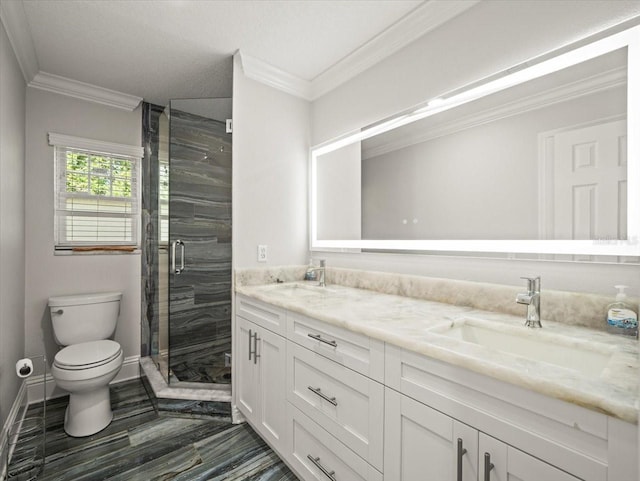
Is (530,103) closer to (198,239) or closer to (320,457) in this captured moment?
(320,457)

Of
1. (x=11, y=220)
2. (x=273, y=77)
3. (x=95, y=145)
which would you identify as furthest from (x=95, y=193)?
(x=273, y=77)

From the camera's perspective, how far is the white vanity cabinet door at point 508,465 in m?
0.69

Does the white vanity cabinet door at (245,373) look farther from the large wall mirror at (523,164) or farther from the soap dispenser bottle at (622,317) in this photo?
Result: the soap dispenser bottle at (622,317)

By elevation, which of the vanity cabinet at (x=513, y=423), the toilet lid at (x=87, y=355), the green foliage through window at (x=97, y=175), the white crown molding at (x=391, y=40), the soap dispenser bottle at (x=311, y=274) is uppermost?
the white crown molding at (x=391, y=40)

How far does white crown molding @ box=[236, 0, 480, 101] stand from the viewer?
1554mm

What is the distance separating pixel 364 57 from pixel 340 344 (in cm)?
174

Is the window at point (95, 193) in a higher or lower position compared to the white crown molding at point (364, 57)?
lower

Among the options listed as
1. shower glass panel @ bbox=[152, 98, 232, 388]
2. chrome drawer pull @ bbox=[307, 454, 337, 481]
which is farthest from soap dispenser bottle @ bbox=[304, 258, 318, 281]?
chrome drawer pull @ bbox=[307, 454, 337, 481]

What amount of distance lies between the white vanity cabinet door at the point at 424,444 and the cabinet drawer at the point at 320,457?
0.13m

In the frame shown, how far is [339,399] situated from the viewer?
1229 mm

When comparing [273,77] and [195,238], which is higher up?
[273,77]

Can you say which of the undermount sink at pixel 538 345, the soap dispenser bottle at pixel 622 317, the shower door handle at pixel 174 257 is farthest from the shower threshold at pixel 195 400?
the soap dispenser bottle at pixel 622 317

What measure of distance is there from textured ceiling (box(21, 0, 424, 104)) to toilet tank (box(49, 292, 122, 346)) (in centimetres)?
165

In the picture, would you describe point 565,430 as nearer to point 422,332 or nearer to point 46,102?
point 422,332
